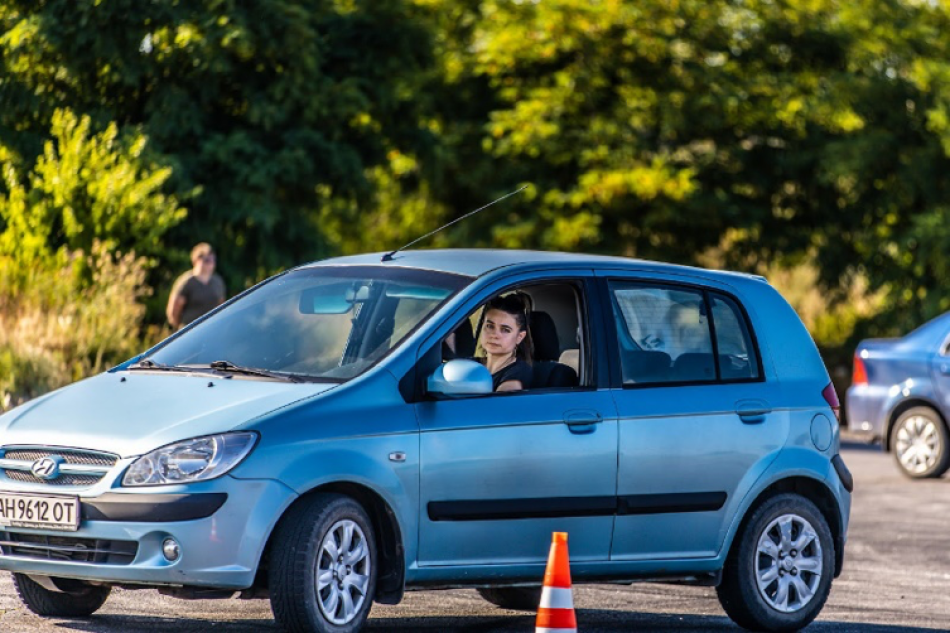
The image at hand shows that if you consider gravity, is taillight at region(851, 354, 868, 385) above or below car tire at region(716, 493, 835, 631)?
above

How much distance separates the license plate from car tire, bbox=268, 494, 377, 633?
76cm

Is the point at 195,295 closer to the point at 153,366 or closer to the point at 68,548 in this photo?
the point at 153,366

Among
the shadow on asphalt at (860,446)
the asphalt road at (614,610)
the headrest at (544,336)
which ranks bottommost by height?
the asphalt road at (614,610)

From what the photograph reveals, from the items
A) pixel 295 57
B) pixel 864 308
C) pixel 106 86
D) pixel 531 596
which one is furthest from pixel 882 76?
pixel 531 596

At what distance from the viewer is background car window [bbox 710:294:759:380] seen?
29.7 ft

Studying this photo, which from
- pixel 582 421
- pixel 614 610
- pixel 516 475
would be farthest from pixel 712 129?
pixel 516 475

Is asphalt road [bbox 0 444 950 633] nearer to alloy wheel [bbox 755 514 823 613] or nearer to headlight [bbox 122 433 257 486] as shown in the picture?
alloy wheel [bbox 755 514 823 613]

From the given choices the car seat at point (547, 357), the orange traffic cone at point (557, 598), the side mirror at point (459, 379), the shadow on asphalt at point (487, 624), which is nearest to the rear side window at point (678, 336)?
the car seat at point (547, 357)

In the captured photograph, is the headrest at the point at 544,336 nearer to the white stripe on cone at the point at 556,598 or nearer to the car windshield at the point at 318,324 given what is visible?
the car windshield at the point at 318,324

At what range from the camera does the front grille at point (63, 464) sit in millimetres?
7414

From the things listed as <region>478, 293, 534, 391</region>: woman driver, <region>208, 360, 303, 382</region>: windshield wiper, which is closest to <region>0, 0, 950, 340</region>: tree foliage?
<region>478, 293, 534, 391</region>: woman driver

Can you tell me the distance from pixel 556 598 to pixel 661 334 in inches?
85.8

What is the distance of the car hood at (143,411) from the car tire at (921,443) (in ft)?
36.8

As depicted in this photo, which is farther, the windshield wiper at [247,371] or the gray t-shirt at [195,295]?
the gray t-shirt at [195,295]
